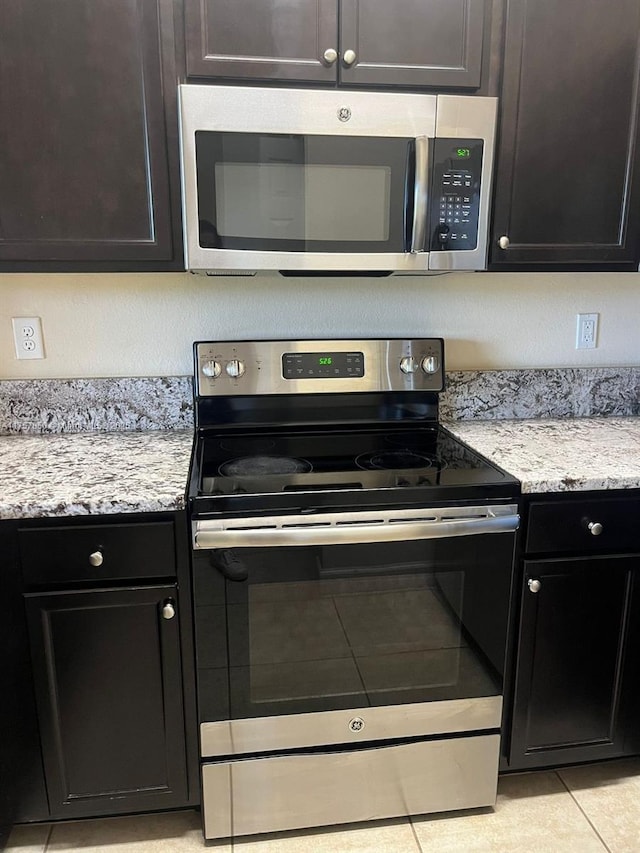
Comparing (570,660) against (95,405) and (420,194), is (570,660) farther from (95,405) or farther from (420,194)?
(95,405)

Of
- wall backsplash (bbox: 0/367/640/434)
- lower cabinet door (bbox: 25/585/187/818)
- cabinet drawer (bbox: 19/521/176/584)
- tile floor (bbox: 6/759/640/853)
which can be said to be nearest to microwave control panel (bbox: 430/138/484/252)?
wall backsplash (bbox: 0/367/640/434)

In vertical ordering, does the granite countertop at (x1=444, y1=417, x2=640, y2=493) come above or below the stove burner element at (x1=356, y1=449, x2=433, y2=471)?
above

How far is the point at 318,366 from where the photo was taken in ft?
6.00

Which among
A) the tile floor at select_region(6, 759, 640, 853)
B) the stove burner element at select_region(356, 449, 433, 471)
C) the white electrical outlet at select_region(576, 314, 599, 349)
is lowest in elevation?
the tile floor at select_region(6, 759, 640, 853)

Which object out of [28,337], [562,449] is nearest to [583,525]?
[562,449]

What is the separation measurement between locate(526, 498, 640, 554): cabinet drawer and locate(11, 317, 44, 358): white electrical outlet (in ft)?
4.52

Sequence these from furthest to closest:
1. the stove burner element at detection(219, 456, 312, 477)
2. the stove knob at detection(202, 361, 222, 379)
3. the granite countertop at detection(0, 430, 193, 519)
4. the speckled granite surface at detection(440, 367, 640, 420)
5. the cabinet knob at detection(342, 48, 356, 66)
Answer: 1. the speckled granite surface at detection(440, 367, 640, 420)
2. the stove knob at detection(202, 361, 222, 379)
3. the stove burner element at detection(219, 456, 312, 477)
4. the cabinet knob at detection(342, 48, 356, 66)
5. the granite countertop at detection(0, 430, 193, 519)

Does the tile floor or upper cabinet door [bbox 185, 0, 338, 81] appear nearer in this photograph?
upper cabinet door [bbox 185, 0, 338, 81]

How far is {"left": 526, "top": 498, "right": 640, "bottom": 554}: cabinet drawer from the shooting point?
1492 mm

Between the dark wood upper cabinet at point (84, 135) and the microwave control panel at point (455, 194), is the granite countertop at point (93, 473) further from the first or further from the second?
the microwave control panel at point (455, 194)

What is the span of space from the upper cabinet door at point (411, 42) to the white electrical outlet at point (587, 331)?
0.86 m

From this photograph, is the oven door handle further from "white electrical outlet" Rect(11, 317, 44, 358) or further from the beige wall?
"white electrical outlet" Rect(11, 317, 44, 358)

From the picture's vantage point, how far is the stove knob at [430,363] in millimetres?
1866

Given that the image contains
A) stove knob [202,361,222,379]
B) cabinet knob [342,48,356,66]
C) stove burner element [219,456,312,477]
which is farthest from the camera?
stove knob [202,361,222,379]
